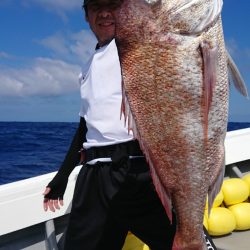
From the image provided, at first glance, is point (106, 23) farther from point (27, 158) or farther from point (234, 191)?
point (27, 158)

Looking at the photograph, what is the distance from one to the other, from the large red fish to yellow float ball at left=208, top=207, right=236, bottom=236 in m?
2.20

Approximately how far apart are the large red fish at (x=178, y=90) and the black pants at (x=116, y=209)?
1.72ft

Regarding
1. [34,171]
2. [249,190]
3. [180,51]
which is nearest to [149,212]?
[180,51]

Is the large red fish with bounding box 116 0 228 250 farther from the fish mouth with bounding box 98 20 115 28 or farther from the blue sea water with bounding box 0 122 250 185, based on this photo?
the blue sea water with bounding box 0 122 250 185

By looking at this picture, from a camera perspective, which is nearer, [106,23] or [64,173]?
[106,23]

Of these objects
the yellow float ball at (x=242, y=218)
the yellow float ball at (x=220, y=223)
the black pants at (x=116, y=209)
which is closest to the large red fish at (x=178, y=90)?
the black pants at (x=116, y=209)

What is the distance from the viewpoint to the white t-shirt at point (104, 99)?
2439 millimetres

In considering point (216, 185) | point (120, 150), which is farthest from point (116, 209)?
point (216, 185)

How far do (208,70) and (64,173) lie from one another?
1.42 meters

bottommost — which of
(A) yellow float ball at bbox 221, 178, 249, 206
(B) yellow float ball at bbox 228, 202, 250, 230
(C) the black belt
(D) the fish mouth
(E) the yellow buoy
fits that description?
(B) yellow float ball at bbox 228, 202, 250, 230

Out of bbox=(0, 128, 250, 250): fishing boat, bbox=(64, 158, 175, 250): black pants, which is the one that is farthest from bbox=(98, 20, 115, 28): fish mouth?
bbox=(0, 128, 250, 250): fishing boat

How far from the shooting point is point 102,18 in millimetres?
2436

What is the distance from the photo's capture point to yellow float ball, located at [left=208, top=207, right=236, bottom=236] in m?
4.01

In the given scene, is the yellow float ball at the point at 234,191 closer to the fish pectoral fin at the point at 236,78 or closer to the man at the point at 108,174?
the man at the point at 108,174
